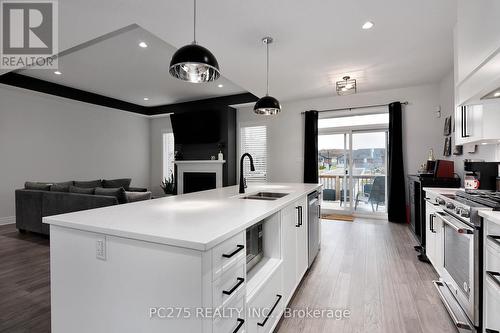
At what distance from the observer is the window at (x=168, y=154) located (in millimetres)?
7594

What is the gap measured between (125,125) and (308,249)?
6413 mm

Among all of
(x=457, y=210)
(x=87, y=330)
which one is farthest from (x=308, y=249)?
(x=87, y=330)

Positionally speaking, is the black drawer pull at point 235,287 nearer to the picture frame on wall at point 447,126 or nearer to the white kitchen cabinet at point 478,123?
the white kitchen cabinet at point 478,123

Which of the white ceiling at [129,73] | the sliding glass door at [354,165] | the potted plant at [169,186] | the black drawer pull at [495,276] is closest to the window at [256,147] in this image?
the white ceiling at [129,73]

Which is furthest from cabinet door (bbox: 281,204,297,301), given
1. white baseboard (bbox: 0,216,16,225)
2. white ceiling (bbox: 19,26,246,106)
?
white baseboard (bbox: 0,216,16,225)

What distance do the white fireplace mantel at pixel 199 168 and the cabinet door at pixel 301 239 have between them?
3962 millimetres

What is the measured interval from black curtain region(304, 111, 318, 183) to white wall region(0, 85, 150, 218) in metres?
5.08

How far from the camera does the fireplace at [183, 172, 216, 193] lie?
6.49m

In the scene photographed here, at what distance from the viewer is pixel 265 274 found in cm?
155

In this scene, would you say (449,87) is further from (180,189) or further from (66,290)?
(180,189)

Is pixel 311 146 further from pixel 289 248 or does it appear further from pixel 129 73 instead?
pixel 129 73

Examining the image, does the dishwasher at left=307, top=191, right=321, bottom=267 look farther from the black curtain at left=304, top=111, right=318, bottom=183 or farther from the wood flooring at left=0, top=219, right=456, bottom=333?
the black curtain at left=304, top=111, right=318, bottom=183

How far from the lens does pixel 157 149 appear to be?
767 cm

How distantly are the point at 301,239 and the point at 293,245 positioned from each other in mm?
281
